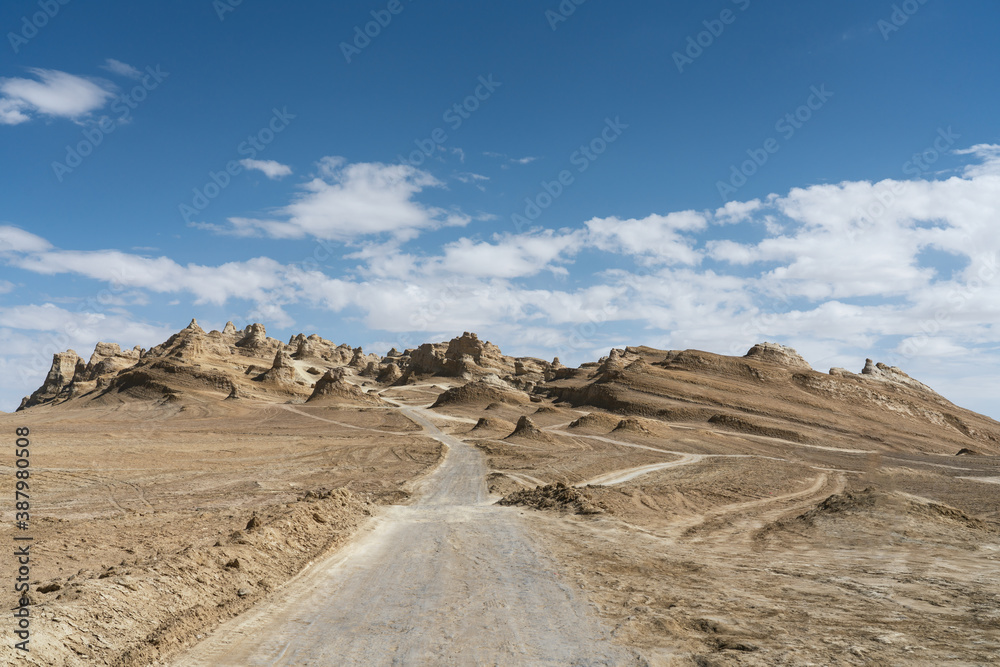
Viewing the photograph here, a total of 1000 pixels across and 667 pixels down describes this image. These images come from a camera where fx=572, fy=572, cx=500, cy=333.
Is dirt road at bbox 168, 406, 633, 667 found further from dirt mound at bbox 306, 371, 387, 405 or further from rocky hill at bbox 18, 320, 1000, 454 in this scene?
dirt mound at bbox 306, 371, 387, 405

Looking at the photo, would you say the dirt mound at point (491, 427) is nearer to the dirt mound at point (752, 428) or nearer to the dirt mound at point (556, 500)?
the dirt mound at point (752, 428)

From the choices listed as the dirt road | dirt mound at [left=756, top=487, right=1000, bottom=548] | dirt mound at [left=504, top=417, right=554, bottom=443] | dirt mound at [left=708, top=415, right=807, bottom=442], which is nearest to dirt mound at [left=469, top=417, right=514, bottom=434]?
dirt mound at [left=504, top=417, right=554, bottom=443]

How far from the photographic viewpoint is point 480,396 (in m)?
92.3

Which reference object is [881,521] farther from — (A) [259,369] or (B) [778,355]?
(A) [259,369]

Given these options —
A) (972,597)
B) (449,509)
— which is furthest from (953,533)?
(449,509)

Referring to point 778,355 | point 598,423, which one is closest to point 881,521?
point 598,423

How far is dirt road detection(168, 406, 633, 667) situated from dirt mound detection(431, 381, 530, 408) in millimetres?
76325

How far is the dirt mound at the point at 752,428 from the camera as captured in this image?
6512cm

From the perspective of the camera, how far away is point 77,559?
11953mm

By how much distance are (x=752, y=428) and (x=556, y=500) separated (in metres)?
54.4

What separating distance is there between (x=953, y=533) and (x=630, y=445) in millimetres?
35481

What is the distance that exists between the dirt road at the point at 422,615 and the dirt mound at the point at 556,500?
4960mm

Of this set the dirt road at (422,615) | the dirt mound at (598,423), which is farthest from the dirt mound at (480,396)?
the dirt road at (422,615)

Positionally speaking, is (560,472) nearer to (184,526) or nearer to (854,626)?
(184,526)
